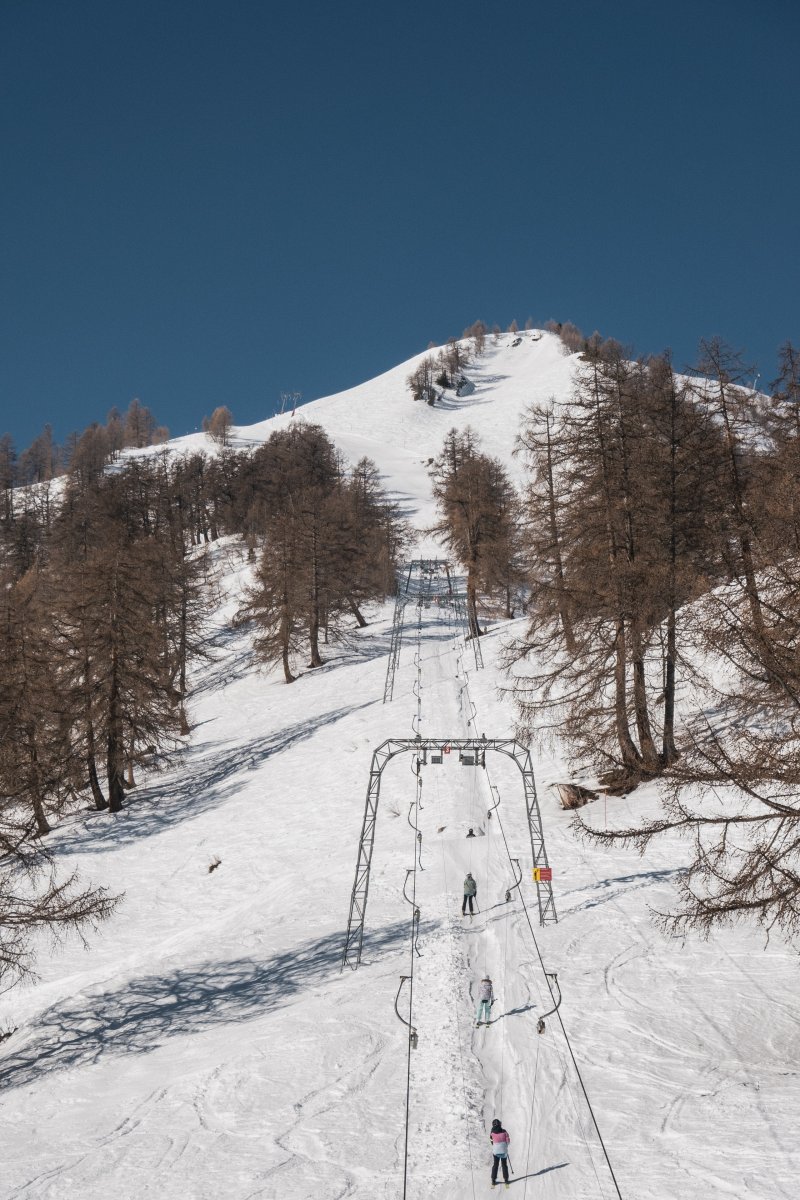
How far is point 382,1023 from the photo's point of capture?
14.1m

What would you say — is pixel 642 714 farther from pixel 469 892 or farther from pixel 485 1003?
pixel 485 1003

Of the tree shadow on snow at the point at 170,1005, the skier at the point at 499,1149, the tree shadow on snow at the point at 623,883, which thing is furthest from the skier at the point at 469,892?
the skier at the point at 499,1149

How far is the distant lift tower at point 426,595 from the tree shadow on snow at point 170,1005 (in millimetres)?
19700

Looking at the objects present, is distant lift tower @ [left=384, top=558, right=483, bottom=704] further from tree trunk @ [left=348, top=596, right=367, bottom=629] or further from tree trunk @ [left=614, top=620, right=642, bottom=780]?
tree trunk @ [left=614, top=620, right=642, bottom=780]

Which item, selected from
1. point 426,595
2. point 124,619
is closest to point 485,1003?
point 124,619

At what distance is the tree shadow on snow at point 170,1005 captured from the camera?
15.3 meters

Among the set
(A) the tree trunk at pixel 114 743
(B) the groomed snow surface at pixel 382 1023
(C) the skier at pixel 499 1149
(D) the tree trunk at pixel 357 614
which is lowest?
(B) the groomed snow surface at pixel 382 1023

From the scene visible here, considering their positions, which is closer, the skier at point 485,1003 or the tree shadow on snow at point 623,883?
the skier at point 485,1003

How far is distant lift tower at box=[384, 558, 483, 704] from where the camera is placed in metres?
42.9

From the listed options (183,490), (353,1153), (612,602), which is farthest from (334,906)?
(183,490)

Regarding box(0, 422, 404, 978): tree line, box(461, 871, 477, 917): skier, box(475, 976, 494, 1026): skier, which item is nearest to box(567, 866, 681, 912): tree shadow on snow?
box(461, 871, 477, 917): skier

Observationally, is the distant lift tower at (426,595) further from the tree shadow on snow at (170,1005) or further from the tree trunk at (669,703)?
the tree shadow on snow at (170,1005)

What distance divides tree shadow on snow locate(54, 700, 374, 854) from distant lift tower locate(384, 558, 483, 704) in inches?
211

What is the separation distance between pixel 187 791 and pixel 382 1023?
19097 millimetres
